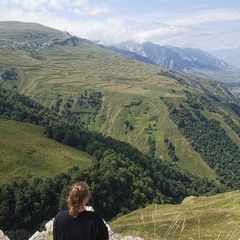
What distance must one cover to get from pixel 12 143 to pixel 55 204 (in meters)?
57.9

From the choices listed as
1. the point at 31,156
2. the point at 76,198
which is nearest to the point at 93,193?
the point at 31,156

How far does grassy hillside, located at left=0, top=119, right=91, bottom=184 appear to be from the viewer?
466 ft

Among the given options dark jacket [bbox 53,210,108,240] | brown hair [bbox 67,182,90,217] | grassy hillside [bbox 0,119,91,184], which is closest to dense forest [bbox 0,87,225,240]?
grassy hillside [bbox 0,119,91,184]

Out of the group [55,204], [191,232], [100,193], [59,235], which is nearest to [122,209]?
[100,193]

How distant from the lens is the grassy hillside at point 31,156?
142 meters

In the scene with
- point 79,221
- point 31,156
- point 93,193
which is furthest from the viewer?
point 31,156

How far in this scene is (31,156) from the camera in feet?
520

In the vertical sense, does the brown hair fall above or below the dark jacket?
above

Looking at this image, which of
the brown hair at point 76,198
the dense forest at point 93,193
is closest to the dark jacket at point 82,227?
the brown hair at point 76,198

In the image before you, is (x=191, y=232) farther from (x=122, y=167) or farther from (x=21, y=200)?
(x=122, y=167)

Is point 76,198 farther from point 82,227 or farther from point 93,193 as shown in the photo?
point 93,193

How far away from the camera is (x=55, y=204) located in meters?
121

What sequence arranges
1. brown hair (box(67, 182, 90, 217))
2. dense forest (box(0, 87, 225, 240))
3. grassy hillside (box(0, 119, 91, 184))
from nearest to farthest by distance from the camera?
brown hair (box(67, 182, 90, 217))
dense forest (box(0, 87, 225, 240))
grassy hillside (box(0, 119, 91, 184))

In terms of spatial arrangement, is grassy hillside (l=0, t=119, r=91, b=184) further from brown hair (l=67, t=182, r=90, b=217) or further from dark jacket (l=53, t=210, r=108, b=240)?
brown hair (l=67, t=182, r=90, b=217)
